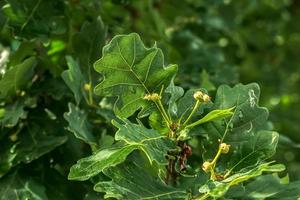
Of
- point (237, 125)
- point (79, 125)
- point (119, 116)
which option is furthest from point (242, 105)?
point (79, 125)

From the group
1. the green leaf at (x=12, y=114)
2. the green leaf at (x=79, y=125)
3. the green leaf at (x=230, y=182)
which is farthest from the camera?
the green leaf at (x=12, y=114)

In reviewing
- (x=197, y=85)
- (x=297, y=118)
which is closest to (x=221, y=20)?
(x=297, y=118)

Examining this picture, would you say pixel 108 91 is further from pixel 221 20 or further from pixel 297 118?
pixel 297 118

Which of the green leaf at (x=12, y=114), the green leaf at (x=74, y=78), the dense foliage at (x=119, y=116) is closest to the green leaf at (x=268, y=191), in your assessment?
the dense foliage at (x=119, y=116)

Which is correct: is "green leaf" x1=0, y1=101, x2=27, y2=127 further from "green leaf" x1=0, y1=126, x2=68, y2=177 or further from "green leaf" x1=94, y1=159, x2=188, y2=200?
"green leaf" x1=94, y1=159, x2=188, y2=200

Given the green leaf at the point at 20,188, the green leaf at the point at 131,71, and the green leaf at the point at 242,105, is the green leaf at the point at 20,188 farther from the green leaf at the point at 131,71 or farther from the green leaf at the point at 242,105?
the green leaf at the point at 242,105

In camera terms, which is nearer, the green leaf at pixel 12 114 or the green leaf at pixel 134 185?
the green leaf at pixel 134 185

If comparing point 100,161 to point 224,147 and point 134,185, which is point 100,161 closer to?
point 134,185

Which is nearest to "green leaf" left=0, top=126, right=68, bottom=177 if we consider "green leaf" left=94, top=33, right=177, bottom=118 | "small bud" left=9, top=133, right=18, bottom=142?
"small bud" left=9, top=133, right=18, bottom=142
